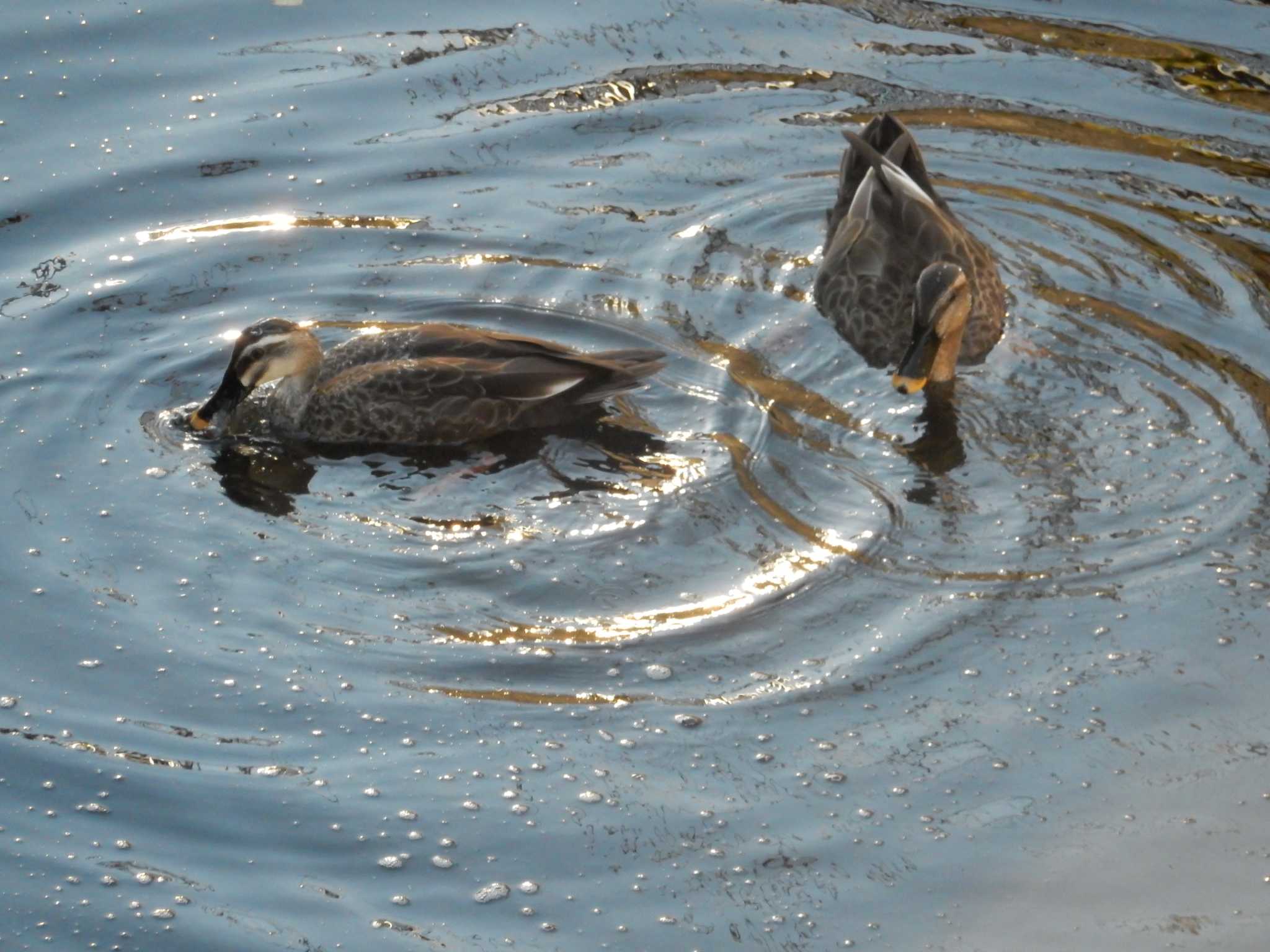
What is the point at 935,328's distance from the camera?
905 centimetres

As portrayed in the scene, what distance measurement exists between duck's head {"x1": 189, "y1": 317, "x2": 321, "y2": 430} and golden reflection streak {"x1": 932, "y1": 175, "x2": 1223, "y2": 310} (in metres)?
4.26

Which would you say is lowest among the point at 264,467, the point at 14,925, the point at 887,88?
the point at 14,925

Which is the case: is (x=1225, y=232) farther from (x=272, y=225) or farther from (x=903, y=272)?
(x=272, y=225)

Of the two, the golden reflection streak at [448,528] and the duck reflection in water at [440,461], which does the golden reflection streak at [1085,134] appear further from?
the golden reflection streak at [448,528]

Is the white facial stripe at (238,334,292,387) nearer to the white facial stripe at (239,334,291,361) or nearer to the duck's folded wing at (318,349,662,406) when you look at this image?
the white facial stripe at (239,334,291,361)

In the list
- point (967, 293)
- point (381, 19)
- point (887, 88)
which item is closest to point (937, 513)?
point (967, 293)

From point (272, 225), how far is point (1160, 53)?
5975mm

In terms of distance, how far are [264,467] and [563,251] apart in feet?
7.65

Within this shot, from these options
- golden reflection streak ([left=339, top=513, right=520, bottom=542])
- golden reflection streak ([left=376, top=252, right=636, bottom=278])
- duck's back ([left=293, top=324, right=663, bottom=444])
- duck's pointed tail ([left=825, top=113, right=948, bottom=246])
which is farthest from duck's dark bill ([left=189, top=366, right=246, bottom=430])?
duck's pointed tail ([left=825, top=113, right=948, bottom=246])

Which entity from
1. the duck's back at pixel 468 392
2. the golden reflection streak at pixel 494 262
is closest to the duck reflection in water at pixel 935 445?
the duck's back at pixel 468 392

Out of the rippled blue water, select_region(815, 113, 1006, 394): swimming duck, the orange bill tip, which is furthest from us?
select_region(815, 113, 1006, 394): swimming duck

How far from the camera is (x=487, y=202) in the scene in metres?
10.5

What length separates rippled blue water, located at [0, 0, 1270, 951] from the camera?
237 inches

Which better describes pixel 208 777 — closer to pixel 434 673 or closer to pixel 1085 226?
pixel 434 673
